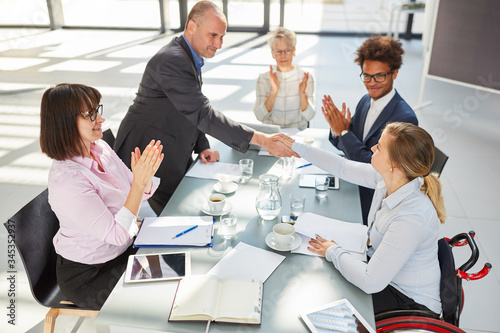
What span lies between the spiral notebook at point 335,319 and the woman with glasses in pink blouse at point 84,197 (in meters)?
0.87

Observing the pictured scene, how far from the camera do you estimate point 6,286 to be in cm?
268

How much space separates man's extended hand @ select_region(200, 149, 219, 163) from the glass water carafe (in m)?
0.70

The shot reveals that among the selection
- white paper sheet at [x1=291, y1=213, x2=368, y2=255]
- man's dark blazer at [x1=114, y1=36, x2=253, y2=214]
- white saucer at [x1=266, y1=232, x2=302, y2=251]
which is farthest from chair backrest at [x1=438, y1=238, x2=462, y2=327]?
man's dark blazer at [x1=114, y1=36, x2=253, y2=214]

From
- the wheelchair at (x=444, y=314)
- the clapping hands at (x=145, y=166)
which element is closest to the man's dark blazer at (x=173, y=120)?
the clapping hands at (x=145, y=166)

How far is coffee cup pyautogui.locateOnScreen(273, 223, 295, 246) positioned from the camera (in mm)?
1838

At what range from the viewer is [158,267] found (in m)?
1.74

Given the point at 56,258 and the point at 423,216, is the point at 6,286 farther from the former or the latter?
the point at 423,216

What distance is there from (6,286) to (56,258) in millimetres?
886

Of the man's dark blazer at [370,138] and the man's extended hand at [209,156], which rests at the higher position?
the man's dark blazer at [370,138]

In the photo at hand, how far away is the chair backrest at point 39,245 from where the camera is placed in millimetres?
1827

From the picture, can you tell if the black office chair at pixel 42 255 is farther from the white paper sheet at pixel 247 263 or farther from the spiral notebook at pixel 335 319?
the spiral notebook at pixel 335 319

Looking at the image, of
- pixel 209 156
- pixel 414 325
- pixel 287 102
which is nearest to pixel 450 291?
pixel 414 325

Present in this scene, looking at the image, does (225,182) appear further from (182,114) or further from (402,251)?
(402,251)

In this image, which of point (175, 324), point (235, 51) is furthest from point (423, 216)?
point (235, 51)
